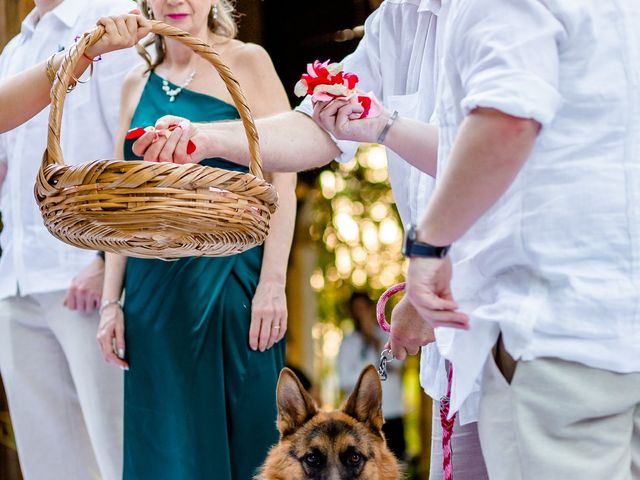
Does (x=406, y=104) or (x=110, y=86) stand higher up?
(x=406, y=104)

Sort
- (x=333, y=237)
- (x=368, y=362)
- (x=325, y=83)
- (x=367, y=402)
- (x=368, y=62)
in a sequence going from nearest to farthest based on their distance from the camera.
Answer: (x=325, y=83) → (x=368, y=62) → (x=367, y=402) → (x=368, y=362) → (x=333, y=237)

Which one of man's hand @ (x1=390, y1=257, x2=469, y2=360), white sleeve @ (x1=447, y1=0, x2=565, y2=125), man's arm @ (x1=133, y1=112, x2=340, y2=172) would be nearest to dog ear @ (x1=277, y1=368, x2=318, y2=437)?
→ man's arm @ (x1=133, y1=112, x2=340, y2=172)

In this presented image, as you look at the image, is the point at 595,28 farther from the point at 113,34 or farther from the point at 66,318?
the point at 66,318

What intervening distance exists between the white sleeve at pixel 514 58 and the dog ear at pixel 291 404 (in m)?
1.42

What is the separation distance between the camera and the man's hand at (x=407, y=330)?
192 cm

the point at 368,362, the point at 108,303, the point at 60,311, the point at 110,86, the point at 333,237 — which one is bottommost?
the point at 333,237

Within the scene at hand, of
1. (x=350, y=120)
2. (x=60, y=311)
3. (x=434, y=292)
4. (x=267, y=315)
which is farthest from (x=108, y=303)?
(x=434, y=292)

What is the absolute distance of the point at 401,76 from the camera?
7.38 feet

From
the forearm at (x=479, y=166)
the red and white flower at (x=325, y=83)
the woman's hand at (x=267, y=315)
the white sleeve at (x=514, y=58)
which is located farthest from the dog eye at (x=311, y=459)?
the white sleeve at (x=514, y=58)

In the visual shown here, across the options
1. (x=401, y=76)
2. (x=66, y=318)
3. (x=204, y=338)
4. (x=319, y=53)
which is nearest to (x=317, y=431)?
(x=204, y=338)

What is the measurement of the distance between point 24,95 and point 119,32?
344 millimetres

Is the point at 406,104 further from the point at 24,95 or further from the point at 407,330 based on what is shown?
the point at 24,95

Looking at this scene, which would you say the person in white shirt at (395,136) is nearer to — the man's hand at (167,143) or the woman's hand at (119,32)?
the man's hand at (167,143)

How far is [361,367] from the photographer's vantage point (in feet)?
26.0
